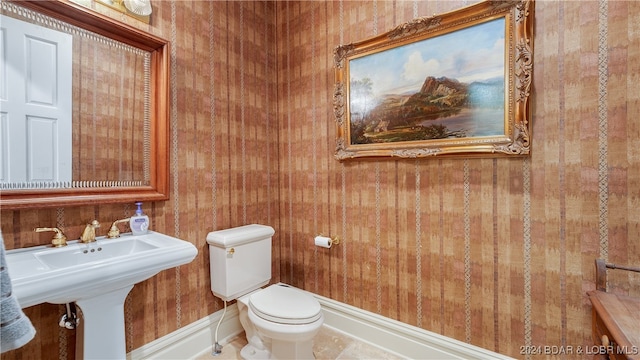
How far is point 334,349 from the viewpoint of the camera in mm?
1847

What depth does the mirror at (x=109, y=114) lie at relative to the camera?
126 cm

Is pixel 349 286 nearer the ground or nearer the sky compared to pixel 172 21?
nearer the ground

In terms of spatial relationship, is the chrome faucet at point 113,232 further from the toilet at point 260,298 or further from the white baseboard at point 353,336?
the white baseboard at point 353,336

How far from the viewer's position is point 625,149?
121cm

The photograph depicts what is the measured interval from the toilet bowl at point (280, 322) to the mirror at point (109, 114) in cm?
86

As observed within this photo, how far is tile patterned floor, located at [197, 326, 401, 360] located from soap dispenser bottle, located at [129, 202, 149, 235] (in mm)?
925

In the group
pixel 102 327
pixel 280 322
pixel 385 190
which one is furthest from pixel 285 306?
pixel 385 190

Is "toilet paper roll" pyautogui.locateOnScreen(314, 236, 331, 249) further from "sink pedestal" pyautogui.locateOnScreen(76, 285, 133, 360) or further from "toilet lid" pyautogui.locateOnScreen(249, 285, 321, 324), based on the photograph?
"sink pedestal" pyautogui.locateOnScreen(76, 285, 133, 360)

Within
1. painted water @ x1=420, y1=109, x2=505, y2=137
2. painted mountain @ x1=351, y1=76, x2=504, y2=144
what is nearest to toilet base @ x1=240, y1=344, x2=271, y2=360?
painted mountain @ x1=351, y1=76, x2=504, y2=144

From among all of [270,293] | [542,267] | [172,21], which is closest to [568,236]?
[542,267]

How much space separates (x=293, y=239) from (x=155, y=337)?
111 centimetres

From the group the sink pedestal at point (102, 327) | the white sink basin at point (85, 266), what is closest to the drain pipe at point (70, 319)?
the sink pedestal at point (102, 327)

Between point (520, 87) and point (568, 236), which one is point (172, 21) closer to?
point (520, 87)

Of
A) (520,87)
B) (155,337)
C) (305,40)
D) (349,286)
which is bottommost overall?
(155,337)
